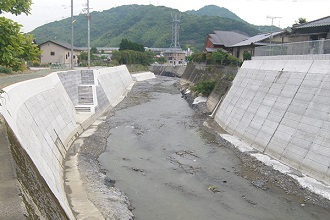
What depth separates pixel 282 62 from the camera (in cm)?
2361

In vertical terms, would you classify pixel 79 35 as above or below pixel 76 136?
above

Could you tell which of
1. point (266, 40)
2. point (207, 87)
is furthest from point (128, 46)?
point (207, 87)

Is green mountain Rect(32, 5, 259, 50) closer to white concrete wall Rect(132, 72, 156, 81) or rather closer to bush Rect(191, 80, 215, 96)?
white concrete wall Rect(132, 72, 156, 81)

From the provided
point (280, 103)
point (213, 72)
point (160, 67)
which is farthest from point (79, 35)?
point (280, 103)

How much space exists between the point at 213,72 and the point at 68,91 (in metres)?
24.5

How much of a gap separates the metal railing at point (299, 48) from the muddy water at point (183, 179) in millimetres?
9432

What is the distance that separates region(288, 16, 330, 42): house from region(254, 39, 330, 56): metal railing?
11.5 feet

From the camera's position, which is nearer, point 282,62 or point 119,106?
point 282,62

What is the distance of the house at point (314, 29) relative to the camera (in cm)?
2542

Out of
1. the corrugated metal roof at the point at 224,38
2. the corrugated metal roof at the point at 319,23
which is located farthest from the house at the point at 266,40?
the corrugated metal roof at the point at 319,23

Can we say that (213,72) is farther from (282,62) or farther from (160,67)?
(160,67)

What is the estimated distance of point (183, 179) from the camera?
16172 mm

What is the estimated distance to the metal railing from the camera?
19.5 m

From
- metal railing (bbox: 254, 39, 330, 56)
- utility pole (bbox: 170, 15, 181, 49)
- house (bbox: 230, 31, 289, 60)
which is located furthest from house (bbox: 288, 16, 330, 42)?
utility pole (bbox: 170, 15, 181, 49)
